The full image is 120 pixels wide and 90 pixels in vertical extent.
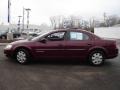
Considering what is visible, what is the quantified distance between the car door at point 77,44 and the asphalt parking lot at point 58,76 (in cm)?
52

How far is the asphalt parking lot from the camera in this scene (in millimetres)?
6691

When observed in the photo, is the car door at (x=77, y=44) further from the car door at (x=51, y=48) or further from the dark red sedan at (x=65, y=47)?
the car door at (x=51, y=48)

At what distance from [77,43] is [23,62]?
7.77ft

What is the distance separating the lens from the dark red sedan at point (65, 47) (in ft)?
32.2

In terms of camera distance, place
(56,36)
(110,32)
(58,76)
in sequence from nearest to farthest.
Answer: (58,76), (56,36), (110,32)

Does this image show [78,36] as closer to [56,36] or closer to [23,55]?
[56,36]

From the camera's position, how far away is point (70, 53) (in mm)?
9891

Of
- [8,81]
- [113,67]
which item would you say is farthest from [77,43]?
[8,81]

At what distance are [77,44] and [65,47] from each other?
51 cm

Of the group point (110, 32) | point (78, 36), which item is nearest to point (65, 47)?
point (78, 36)

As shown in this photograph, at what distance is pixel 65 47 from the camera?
32.2ft

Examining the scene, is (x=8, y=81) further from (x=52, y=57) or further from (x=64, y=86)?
(x=52, y=57)

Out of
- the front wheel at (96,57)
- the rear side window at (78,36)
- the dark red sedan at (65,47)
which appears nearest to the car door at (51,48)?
the dark red sedan at (65,47)

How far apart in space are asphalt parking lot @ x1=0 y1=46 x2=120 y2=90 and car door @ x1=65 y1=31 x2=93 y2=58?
20.5 inches
